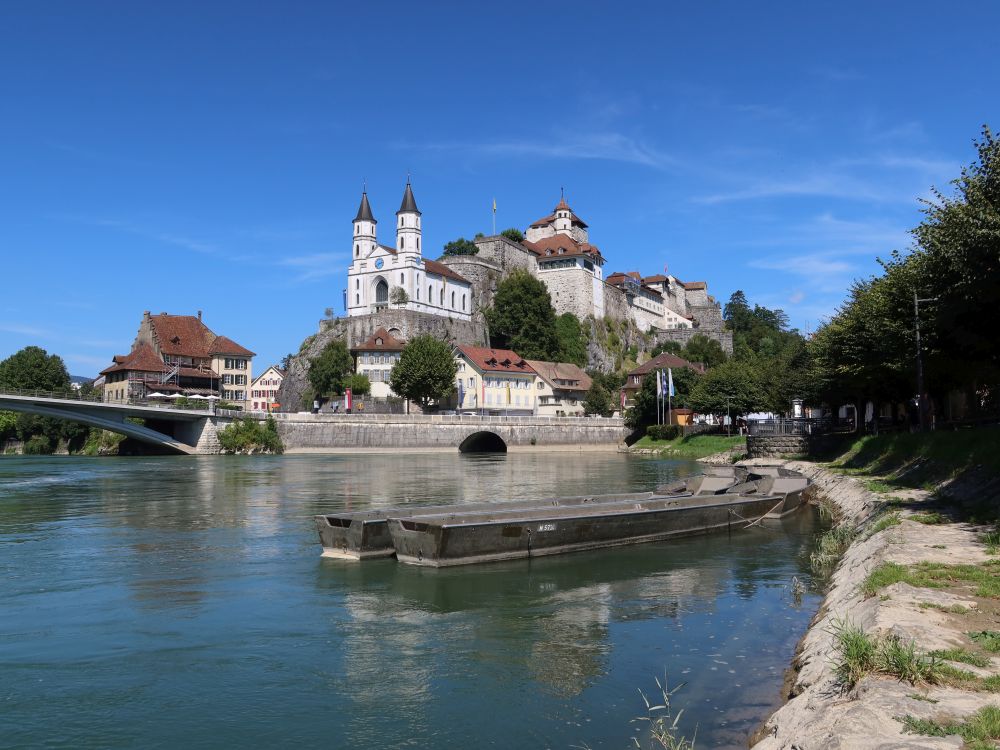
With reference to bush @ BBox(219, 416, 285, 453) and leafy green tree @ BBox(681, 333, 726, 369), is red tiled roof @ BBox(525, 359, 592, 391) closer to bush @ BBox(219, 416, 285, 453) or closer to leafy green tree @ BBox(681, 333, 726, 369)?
leafy green tree @ BBox(681, 333, 726, 369)

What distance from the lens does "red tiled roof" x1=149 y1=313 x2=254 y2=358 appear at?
10144 cm

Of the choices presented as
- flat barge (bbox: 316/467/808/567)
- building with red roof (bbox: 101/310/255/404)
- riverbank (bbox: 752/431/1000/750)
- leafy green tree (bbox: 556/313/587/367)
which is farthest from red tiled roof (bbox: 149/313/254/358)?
riverbank (bbox: 752/431/1000/750)

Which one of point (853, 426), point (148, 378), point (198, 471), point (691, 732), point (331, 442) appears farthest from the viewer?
point (148, 378)

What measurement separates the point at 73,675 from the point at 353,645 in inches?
162

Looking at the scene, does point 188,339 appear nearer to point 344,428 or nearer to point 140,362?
point 140,362

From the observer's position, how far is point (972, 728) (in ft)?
21.6

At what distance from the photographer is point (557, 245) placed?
129 metres

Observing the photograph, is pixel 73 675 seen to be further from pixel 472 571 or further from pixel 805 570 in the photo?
pixel 805 570

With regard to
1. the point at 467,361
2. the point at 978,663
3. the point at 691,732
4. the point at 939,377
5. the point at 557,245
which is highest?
the point at 557,245

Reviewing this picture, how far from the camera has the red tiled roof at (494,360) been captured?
99.0 m

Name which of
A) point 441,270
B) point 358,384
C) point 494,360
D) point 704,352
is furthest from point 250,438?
point 704,352

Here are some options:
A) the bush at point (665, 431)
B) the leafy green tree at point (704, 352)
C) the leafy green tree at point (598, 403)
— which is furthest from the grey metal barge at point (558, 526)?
the leafy green tree at point (704, 352)

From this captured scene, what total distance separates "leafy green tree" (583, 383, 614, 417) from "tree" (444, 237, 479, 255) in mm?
36641

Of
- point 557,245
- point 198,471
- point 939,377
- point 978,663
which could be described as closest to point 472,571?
point 978,663
